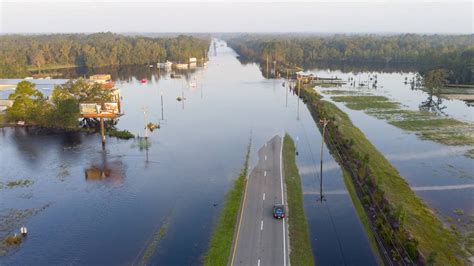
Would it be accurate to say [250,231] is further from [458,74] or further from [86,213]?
[458,74]

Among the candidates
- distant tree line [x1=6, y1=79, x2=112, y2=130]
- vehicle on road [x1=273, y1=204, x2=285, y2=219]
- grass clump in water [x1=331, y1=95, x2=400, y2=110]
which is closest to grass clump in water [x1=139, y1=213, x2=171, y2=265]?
vehicle on road [x1=273, y1=204, x2=285, y2=219]

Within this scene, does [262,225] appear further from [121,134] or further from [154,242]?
[121,134]

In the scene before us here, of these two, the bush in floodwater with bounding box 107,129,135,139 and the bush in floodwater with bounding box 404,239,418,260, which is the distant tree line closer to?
the bush in floodwater with bounding box 107,129,135,139

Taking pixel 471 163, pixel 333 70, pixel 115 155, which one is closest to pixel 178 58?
pixel 333 70

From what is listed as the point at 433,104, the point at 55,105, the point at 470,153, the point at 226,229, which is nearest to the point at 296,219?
the point at 226,229

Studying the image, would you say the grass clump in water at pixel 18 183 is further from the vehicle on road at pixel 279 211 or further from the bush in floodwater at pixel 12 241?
the vehicle on road at pixel 279 211
